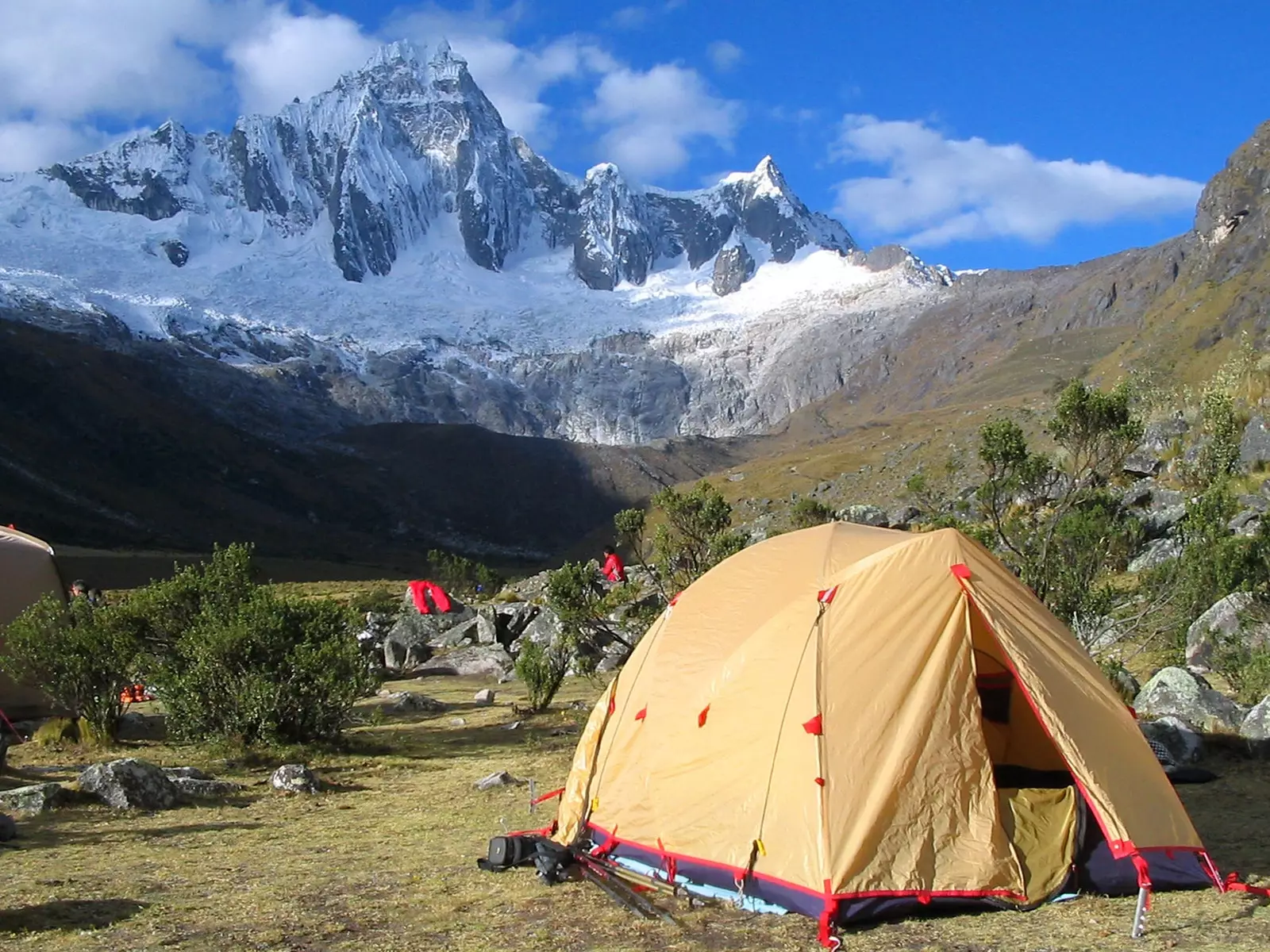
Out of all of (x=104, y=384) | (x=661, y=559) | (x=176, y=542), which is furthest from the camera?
(x=104, y=384)

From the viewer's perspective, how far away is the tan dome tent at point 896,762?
343 inches

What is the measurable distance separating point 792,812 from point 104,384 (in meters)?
171

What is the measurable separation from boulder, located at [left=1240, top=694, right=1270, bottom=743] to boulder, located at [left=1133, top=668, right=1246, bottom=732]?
40 cm

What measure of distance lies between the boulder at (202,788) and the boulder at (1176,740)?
11439 mm

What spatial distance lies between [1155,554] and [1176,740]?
13.8 m

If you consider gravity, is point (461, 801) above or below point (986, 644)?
below

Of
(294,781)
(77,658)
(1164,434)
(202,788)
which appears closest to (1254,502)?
(1164,434)

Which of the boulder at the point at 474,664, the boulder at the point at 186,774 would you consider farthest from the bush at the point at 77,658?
the boulder at the point at 474,664

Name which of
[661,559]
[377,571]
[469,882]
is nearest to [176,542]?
[377,571]

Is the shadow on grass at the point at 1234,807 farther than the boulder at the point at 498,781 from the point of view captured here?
No

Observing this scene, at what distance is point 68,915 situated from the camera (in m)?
8.60

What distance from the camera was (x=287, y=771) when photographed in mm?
14320

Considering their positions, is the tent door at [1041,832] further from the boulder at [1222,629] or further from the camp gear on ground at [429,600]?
the camp gear on ground at [429,600]

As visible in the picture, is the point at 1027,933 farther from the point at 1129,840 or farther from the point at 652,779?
the point at 652,779
